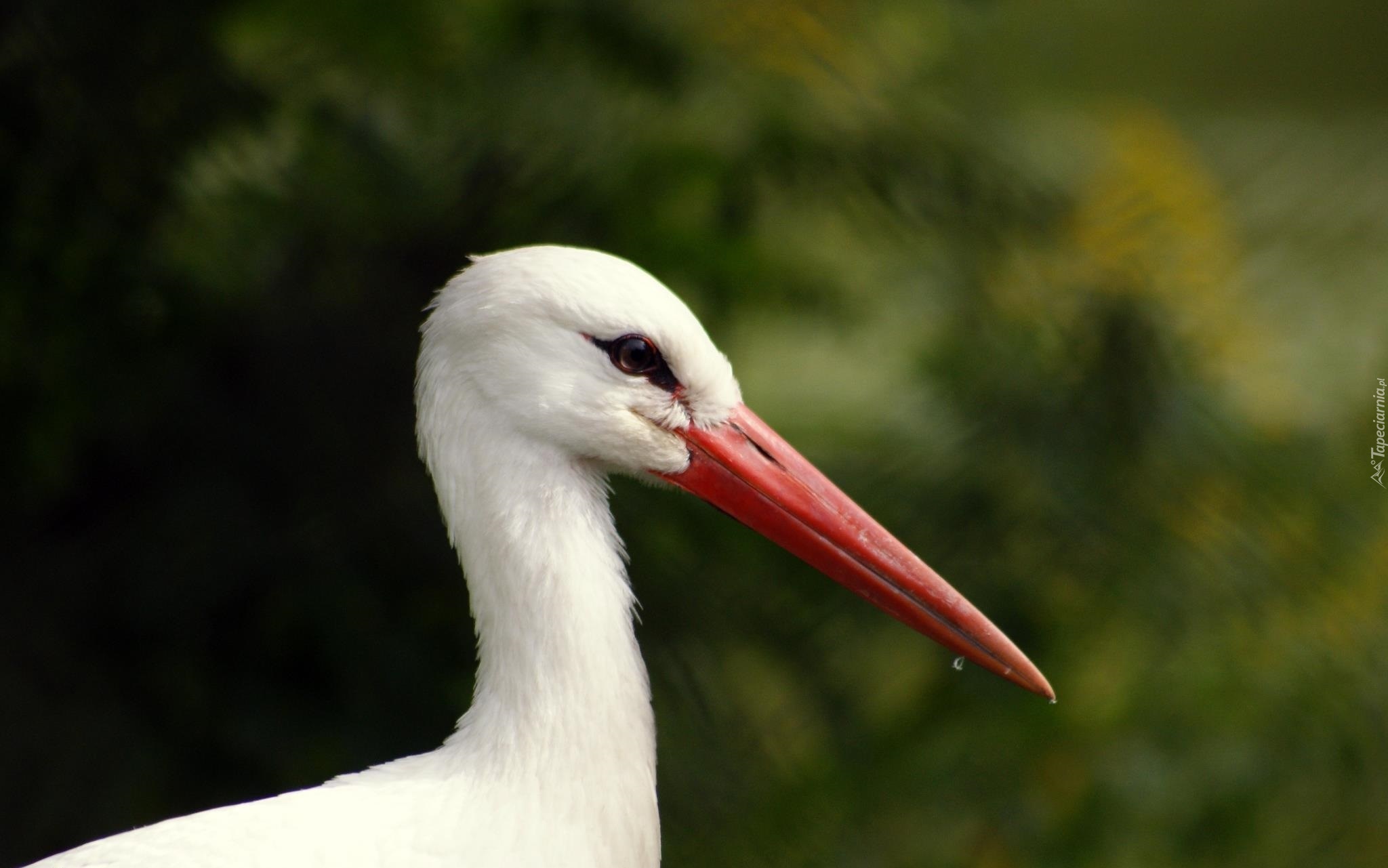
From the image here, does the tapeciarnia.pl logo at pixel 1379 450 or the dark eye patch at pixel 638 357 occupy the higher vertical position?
the tapeciarnia.pl logo at pixel 1379 450

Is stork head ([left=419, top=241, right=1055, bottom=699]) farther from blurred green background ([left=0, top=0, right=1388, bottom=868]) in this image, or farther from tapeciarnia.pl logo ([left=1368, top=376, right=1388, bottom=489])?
tapeciarnia.pl logo ([left=1368, top=376, right=1388, bottom=489])

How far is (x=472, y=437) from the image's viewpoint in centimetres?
99

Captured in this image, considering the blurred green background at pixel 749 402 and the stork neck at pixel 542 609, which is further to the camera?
the blurred green background at pixel 749 402

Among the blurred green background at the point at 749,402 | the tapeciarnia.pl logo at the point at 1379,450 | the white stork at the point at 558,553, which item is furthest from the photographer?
the tapeciarnia.pl logo at the point at 1379,450

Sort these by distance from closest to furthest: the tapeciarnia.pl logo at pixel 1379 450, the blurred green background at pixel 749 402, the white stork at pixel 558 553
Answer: the white stork at pixel 558 553 < the blurred green background at pixel 749 402 < the tapeciarnia.pl logo at pixel 1379 450

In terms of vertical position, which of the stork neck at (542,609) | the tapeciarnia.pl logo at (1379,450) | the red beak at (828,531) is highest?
the tapeciarnia.pl logo at (1379,450)

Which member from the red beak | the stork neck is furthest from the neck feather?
the red beak

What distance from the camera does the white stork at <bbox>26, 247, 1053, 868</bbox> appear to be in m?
0.92

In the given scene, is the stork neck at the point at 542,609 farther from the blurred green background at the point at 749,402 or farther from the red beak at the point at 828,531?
the blurred green background at the point at 749,402

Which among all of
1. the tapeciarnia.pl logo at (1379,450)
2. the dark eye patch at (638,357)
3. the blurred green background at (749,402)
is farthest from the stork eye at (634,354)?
the tapeciarnia.pl logo at (1379,450)

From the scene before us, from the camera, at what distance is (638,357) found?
3.21 ft

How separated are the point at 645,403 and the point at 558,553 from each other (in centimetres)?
14

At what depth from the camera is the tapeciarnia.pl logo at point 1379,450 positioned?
207cm

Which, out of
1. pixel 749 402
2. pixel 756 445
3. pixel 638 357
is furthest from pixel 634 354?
pixel 749 402
